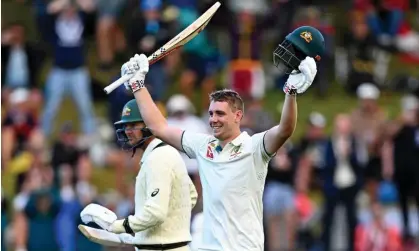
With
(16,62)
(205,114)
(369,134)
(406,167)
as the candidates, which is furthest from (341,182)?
(16,62)

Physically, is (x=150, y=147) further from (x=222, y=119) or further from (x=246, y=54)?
(x=246, y=54)

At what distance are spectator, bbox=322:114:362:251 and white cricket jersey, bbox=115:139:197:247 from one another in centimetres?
733

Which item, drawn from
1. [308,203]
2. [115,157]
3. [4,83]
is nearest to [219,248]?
[308,203]

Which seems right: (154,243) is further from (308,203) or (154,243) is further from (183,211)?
(308,203)

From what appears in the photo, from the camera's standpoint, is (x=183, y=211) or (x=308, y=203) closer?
(x=183, y=211)

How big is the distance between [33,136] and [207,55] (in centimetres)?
375

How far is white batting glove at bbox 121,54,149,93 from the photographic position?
9.64 meters

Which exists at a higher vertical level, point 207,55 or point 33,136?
point 207,55

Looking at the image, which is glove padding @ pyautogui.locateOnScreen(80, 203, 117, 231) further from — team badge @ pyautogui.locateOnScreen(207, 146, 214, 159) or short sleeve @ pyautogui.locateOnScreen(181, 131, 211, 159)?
team badge @ pyautogui.locateOnScreen(207, 146, 214, 159)

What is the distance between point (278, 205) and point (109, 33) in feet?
18.3

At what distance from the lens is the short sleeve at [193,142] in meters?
9.65

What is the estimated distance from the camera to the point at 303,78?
28.9ft

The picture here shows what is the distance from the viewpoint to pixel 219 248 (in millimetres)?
9297

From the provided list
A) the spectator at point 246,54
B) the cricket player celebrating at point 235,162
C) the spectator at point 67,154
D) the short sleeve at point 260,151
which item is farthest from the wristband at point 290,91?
the spectator at point 246,54
